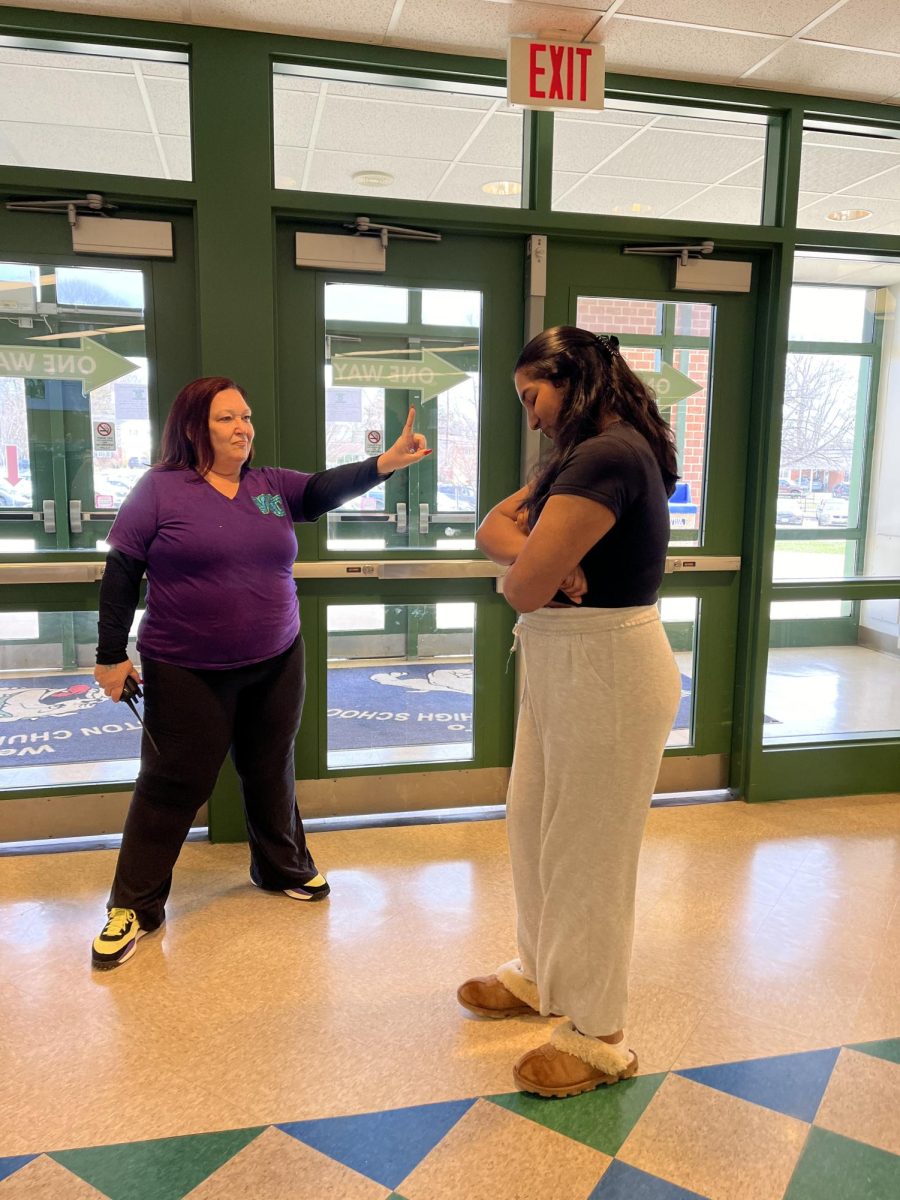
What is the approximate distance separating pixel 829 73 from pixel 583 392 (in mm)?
2346

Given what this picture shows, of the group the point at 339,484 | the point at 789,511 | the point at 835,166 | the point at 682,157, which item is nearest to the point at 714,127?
the point at 682,157

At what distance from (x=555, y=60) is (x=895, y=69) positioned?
50.4 inches

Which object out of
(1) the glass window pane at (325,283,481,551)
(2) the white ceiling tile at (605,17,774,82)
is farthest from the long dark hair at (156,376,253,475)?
(2) the white ceiling tile at (605,17,774,82)

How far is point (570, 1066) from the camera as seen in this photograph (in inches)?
69.8

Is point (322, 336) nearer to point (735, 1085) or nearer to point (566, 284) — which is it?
point (566, 284)

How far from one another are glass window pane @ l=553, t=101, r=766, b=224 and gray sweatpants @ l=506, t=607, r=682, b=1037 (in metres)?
2.16

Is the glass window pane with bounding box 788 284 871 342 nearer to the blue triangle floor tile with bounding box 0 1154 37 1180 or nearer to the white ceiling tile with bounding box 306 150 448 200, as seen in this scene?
the white ceiling tile with bounding box 306 150 448 200

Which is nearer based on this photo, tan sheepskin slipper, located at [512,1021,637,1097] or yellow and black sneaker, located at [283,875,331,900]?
tan sheepskin slipper, located at [512,1021,637,1097]

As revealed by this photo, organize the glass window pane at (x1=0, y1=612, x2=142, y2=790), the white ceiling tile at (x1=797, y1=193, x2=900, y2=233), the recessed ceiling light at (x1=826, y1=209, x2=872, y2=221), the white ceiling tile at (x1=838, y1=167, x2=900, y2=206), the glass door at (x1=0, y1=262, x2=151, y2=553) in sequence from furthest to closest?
the recessed ceiling light at (x1=826, y1=209, x2=872, y2=221) → the white ceiling tile at (x1=797, y1=193, x2=900, y2=233) → the white ceiling tile at (x1=838, y1=167, x2=900, y2=206) → the glass window pane at (x1=0, y1=612, x2=142, y2=790) → the glass door at (x1=0, y1=262, x2=151, y2=553)

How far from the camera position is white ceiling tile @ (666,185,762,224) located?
3.45 m

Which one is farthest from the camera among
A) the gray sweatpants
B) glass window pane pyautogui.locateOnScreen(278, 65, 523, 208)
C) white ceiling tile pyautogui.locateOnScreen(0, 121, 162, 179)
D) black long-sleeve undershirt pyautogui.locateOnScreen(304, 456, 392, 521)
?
white ceiling tile pyautogui.locateOnScreen(0, 121, 162, 179)

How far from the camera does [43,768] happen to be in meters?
3.05

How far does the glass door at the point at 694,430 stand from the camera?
3225mm

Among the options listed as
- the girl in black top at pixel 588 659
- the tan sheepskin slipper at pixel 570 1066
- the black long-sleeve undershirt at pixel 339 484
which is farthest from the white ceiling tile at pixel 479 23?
the tan sheepskin slipper at pixel 570 1066
